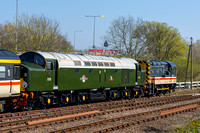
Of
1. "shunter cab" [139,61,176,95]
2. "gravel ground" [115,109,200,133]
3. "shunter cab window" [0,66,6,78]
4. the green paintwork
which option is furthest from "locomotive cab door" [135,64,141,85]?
"shunter cab window" [0,66,6,78]

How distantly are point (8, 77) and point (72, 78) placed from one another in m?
4.89

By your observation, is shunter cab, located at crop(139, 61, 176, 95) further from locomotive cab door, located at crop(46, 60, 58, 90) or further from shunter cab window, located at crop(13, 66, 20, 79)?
shunter cab window, located at crop(13, 66, 20, 79)

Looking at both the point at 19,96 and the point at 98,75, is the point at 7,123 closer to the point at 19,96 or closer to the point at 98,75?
the point at 19,96

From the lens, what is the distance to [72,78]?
17.7 metres

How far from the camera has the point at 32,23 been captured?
3294 centimetres

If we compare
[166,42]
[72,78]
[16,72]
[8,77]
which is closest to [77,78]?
[72,78]

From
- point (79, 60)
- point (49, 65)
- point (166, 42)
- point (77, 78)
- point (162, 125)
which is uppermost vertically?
point (166, 42)

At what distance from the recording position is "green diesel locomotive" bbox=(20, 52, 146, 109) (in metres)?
15.5

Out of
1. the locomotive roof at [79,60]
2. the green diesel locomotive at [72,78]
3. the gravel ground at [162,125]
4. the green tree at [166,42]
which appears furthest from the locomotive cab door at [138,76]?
the green tree at [166,42]

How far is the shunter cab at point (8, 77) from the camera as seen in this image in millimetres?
13570

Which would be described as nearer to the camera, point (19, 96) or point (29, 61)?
point (19, 96)

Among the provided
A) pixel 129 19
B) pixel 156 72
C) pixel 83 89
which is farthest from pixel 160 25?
pixel 83 89

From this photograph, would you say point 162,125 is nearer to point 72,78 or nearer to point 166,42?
point 72,78

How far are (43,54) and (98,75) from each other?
529cm
